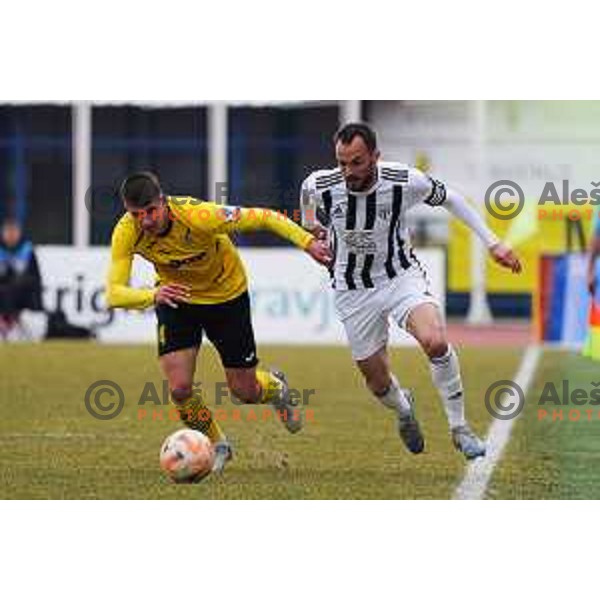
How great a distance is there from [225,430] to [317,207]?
3.09m

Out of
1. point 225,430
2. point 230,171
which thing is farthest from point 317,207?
point 230,171

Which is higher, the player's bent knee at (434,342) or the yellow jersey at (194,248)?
the yellow jersey at (194,248)

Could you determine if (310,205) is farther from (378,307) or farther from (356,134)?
(378,307)

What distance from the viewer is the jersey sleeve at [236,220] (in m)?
9.07

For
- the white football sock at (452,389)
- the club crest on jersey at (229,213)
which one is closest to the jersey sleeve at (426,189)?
the white football sock at (452,389)

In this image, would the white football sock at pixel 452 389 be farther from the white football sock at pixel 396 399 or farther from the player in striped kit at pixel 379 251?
the white football sock at pixel 396 399

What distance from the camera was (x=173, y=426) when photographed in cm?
1245

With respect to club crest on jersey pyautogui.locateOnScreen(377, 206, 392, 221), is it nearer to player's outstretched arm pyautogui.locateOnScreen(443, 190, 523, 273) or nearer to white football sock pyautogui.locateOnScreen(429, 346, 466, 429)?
player's outstretched arm pyautogui.locateOnScreen(443, 190, 523, 273)

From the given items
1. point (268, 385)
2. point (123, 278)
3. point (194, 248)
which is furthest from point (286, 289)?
point (123, 278)

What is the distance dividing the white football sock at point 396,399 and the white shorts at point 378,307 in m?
0.27

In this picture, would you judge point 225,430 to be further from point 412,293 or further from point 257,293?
point 257,293

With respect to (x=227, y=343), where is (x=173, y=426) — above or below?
below

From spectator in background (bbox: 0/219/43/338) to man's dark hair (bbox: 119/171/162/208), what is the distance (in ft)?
36.7

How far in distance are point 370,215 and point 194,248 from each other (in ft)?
3.19
